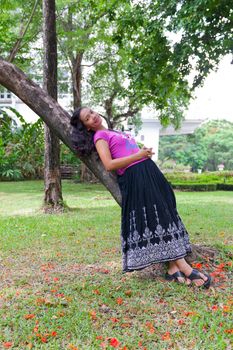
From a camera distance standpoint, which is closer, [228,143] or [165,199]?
[165,199]

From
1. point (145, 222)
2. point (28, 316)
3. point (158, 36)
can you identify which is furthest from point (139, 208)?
point (158, 36)

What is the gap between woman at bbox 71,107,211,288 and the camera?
3506mm

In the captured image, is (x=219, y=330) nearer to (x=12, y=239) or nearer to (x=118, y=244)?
(x=118, y=244)

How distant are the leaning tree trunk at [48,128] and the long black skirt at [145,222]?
4974 millimetres

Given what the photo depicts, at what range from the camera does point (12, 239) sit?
237 inches

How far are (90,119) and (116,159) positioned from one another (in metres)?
0.41

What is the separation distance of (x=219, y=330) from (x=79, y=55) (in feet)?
48.3

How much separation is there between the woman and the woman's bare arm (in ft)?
0.14

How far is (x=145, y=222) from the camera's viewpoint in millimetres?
3512

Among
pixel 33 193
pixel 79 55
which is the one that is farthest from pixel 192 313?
pixel 79 55

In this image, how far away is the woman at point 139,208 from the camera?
351 centimetres

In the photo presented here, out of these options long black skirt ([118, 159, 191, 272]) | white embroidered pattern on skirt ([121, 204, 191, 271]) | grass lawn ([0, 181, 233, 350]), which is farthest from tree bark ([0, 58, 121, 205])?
grass lawn ([0, 181, 233, 350])

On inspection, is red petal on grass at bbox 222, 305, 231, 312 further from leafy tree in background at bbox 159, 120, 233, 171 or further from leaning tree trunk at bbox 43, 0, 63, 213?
leafy tree in background at bbox 159, 120, 233, 171

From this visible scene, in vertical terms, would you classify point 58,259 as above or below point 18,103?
below
